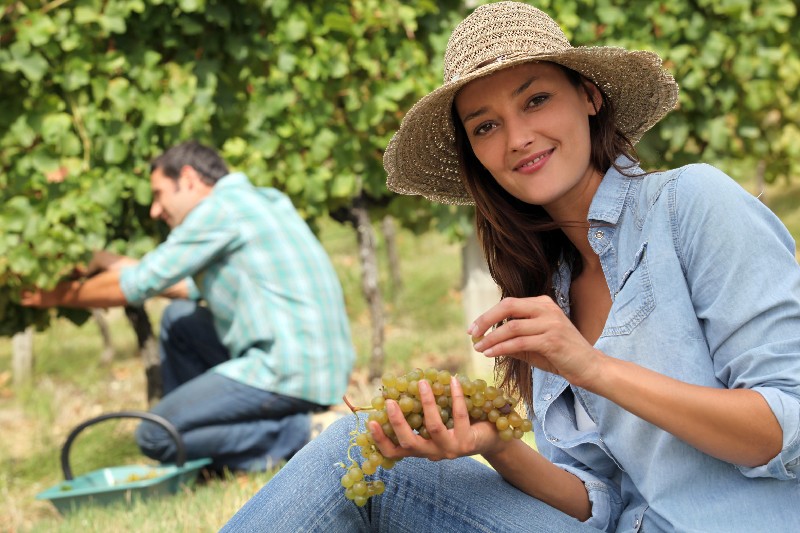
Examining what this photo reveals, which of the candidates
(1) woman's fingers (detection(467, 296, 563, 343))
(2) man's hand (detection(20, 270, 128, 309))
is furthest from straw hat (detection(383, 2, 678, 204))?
(2) man's hand (detection(20, 270, 128, 309))

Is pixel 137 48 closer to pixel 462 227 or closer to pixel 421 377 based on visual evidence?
pixel 462 227

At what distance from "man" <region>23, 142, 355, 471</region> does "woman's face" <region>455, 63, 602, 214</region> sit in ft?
8.57

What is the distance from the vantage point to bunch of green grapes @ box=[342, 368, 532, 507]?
1.79 m

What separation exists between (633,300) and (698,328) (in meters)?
0.13

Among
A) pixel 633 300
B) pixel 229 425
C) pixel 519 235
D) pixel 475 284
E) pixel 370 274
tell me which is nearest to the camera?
pixel 633 300


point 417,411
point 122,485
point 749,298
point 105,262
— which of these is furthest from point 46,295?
point 749,298

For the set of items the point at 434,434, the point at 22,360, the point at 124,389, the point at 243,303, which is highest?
the point at 434,434

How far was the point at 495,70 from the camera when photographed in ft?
6.75

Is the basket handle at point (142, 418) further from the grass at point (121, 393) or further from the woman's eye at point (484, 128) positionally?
the woman's eye at point (484, 128)

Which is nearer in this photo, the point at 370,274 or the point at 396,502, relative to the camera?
the point at 396,502

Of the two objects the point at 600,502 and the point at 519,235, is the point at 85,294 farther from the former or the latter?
the point at 600,502

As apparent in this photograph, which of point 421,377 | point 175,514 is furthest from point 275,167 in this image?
point 421,377

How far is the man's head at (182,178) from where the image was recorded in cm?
452

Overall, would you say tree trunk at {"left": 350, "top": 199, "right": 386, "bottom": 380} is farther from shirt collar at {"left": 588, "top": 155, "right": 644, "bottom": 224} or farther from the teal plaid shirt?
shirt collar at {"left": 588, "top": 155, "right": 644, "bottom": 224}
